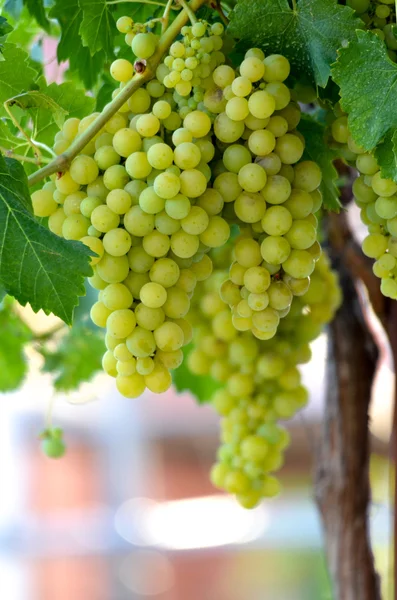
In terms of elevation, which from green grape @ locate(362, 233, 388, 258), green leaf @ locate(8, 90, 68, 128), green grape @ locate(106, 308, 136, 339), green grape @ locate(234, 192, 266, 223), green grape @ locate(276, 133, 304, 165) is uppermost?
green leaf @ locate(8, 90, 68, 128)

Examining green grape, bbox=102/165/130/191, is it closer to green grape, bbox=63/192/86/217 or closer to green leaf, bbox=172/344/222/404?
green grape, bbox=63/192/86/217

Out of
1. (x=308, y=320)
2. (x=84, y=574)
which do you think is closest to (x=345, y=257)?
(x=308, y=320)

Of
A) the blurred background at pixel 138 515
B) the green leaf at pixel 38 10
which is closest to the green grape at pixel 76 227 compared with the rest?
the green leaf at pixel 38 10

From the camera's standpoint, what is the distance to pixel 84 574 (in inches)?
102

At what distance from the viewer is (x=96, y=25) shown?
48 cm

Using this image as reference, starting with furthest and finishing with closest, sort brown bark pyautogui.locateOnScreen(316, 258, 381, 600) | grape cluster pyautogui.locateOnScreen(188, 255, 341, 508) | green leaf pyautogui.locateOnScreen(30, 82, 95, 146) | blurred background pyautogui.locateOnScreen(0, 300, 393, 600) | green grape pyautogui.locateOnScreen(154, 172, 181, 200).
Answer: blurred background pyautogui.locateOnScreen(0, 300, 393, 600) → brown bark pyautogui.locateOnScreen(316, 258, 381, 600) → grape cluster pyautogui.locateOnScreen(188, 255, 341, 508) → green leaf pyautogui.locateOnScreen(30, 82, 95, 146) → green grape pyautogui.locateOnScreen(154, 172, 181, 200)

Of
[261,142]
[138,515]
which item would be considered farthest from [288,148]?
[138,515]

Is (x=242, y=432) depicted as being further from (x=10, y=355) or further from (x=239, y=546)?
(x=239, y=546)

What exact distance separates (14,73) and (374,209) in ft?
0.68

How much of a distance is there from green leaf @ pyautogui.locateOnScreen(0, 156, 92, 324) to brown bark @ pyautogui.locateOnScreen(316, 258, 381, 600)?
447mm

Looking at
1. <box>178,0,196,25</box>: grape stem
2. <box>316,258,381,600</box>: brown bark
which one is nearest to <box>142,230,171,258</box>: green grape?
<box>178,0,196,25</box>: grape stem

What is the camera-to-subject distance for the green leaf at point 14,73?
1.43 feet

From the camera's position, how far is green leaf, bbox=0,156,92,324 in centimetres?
38

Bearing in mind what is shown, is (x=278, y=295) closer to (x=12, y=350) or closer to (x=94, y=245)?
(x=94, y=245)
